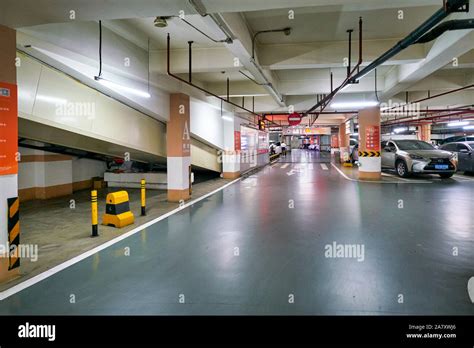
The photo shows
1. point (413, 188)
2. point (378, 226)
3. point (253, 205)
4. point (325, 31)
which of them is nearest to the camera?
point (378, 226)

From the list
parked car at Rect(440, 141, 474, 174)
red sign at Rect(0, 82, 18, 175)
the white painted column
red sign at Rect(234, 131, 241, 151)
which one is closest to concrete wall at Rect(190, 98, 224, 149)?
the white painted column

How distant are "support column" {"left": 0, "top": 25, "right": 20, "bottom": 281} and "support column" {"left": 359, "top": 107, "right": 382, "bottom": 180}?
11.3m

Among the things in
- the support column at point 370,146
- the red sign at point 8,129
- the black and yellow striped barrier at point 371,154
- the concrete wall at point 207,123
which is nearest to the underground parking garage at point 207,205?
the red sign at point 8,129

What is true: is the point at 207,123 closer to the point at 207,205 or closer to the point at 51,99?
the point at 207,205

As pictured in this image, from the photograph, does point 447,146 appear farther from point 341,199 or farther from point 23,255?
point 23,255

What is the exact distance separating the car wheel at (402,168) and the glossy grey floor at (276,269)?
17.6ft

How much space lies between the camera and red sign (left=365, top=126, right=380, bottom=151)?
1188 centimetres

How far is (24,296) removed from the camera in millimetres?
2936

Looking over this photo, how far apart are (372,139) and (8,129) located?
11.6 m

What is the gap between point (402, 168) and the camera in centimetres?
1171

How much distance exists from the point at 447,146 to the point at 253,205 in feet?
34.5

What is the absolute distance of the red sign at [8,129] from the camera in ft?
10.7
